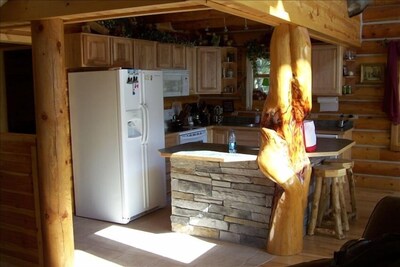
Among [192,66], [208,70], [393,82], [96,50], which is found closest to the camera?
[96,50]

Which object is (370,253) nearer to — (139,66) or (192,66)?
(139,66)

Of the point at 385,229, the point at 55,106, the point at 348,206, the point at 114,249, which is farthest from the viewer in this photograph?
the point at 348,206

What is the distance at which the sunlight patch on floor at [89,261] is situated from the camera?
159 inches

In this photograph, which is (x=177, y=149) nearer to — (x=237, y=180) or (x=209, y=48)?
(x=237, y=180)

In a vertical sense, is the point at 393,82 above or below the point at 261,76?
below

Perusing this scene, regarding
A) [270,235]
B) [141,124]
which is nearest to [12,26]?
[141,124]

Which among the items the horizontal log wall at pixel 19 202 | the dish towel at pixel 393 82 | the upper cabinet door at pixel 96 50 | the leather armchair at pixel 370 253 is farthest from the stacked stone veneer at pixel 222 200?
the dish towel at pixel 393 82

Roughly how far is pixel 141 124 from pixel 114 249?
1527mm

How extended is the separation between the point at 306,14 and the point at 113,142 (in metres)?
2.50

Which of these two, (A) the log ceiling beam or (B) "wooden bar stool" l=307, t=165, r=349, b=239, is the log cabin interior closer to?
(A) the log ceiling beam

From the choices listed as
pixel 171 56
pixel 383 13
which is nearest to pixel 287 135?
pixel 171 56

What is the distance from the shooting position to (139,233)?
4844mm

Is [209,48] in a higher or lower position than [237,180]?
higher

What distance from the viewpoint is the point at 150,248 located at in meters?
4.39
